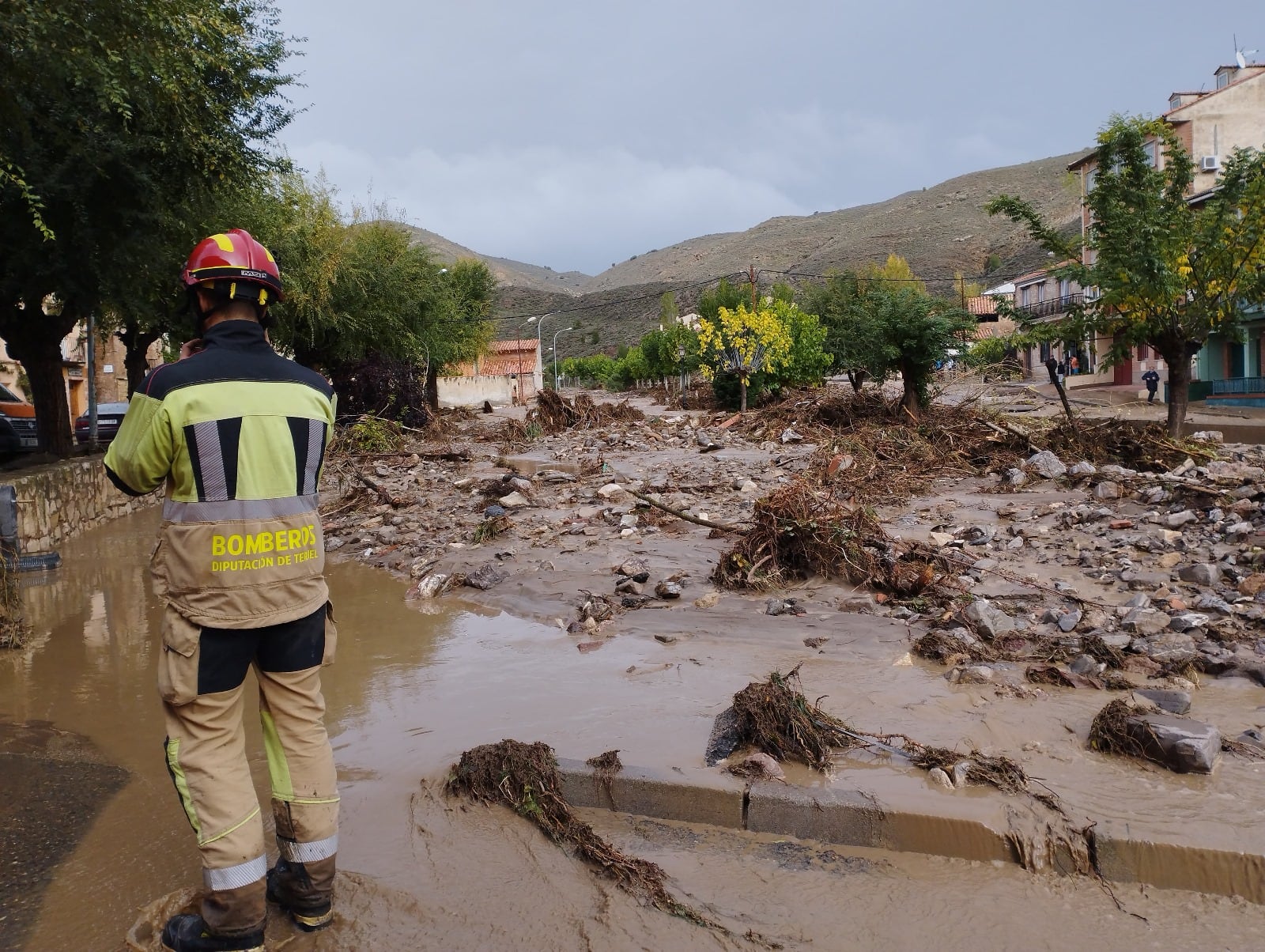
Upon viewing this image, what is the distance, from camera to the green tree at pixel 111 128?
792 cm

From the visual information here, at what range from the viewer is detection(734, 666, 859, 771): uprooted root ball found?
Answer: 161 inches

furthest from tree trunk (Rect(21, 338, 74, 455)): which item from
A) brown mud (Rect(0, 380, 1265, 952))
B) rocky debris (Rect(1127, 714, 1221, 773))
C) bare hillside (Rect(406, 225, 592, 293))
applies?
bare hillside (Rect(406, 225, 592, 293))

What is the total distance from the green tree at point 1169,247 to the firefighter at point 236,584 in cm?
1359

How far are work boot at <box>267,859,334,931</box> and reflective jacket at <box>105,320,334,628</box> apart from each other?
0.81 m

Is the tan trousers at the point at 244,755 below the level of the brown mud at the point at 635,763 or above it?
above

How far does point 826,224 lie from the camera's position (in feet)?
382

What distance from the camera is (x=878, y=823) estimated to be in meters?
3.48

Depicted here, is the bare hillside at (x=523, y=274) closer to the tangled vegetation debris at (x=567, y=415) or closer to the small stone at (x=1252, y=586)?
the tangled vegetation debris at (x=567, y=415)

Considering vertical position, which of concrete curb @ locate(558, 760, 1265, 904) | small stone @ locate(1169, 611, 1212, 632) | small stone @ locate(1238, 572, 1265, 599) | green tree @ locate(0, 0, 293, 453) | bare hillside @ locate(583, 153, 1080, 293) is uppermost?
bare hillside @ locate(583, 153, 1080, 293)

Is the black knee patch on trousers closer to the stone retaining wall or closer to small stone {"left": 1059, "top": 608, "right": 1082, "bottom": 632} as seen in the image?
small stone {"left": 1059, "top": 608, "right": 1082, "bottom": 632}

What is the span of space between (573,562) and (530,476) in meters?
5.90

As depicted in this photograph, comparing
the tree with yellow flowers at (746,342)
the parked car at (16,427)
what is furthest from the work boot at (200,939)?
the tree with yellow flowers at (746,342)

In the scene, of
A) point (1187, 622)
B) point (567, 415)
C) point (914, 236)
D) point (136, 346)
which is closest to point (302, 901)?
point (1187, 622)

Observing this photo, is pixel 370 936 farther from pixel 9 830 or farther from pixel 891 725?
pixel 891 725
